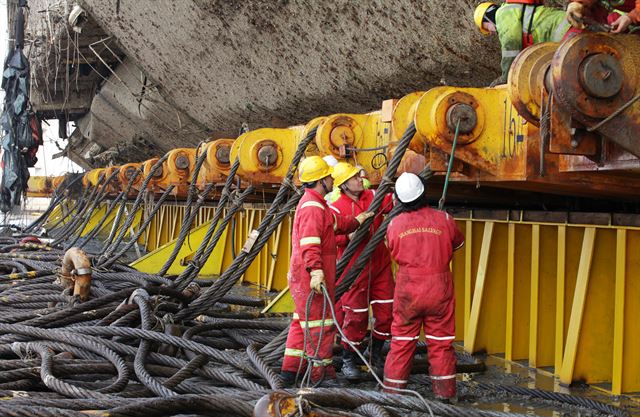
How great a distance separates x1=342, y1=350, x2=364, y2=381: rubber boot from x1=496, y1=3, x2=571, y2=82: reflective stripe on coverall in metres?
1.96

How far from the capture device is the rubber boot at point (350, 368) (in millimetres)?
5066

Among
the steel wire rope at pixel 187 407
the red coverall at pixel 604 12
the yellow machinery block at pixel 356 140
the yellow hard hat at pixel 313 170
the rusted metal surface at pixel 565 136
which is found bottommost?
the steel wire rope at pixel 187 407

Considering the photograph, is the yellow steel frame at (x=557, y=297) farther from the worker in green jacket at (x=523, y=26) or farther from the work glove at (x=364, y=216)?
the work glove at (x=364, y=216)

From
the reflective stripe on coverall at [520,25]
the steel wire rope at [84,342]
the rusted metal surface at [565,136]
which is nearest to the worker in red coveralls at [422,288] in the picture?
the reflective stripe on coverall at [520,25]

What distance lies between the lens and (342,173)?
5473 mm

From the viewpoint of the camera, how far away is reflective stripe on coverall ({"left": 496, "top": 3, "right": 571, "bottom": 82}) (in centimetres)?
461

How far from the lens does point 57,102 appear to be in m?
18.3

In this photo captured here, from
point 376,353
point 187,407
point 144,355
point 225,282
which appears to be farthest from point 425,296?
point 225,282

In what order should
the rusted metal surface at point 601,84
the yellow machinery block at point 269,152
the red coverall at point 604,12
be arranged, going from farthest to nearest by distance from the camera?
the yellow machinery block at point 269,152 → the red coverall at point 604,12 → the rusted metal surface at point 601,84

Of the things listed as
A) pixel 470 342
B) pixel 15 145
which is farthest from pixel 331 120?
pixel 15 145

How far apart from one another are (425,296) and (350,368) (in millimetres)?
906

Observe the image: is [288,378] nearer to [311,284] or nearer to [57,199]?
[311,284]

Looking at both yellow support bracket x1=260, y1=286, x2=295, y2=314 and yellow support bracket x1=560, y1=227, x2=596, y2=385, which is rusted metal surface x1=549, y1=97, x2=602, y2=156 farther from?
Result: yellow support bracket x1=260, y1=286, x2=295, y2=314

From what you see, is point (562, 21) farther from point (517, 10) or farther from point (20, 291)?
point (20, 291)
